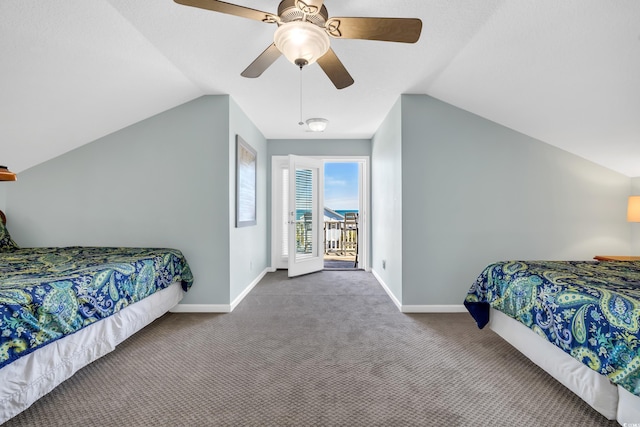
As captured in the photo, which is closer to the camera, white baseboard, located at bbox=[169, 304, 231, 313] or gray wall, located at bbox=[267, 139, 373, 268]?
white baseboard, located at bbox=[169, 304, 231, 313]

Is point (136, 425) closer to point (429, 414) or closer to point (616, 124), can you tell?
point (429, 414)

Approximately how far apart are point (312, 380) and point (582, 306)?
1545mm

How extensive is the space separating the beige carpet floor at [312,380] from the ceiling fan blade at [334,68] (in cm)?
194

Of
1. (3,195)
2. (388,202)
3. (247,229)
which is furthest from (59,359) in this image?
(388,202)

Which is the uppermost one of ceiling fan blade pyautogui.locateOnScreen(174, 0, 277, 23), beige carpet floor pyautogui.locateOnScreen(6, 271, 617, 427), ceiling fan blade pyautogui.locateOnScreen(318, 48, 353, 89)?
ceiling fan blade pyautogui.locateOnScreen(174, 0, 277, 23)

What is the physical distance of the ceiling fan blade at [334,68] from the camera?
1.70 m

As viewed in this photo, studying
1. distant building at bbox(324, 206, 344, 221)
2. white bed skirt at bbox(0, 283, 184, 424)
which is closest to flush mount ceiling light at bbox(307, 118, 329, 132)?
white bed skirt at bbox(0, 283, 184, 424)

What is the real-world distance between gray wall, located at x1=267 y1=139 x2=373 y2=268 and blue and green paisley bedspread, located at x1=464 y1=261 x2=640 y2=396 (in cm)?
327

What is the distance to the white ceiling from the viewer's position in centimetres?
179

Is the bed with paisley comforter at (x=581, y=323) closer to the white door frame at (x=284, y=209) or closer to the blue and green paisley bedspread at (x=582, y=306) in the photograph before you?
the blue and green paisley bedspread at (x=582, y=306)

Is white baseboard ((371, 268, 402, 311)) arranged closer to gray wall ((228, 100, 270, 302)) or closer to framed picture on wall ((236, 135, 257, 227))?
gray wall ((228, 100, 270, 302))

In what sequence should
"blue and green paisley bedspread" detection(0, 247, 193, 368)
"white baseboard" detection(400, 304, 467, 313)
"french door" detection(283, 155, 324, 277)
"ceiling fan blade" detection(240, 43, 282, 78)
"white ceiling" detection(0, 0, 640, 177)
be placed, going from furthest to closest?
"french door" detection(283, 155, 324, 277) → "white baseboard" detection(400, 304, 467, 313) → "white ceiling" detection(0, 0, 640, 177) → "ceiling fan blade" detection(240, 43, 282, 78) → "blue and green paisley bedspread" detection(0, 247, 193, 368)

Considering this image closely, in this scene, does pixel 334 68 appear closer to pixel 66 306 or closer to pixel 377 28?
pixel 377 28

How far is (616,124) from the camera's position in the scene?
96.0 inches
